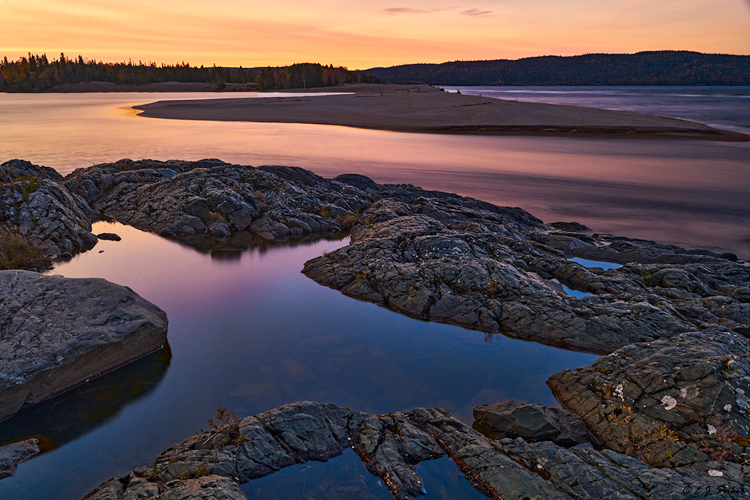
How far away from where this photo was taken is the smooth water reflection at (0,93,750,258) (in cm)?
2208

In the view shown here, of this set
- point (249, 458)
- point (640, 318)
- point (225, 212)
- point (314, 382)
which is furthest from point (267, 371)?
point (225, 212)

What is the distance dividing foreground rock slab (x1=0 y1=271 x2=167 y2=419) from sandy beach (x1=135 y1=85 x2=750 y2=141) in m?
46.7

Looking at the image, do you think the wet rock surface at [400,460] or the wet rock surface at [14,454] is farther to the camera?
the wet rock surface at [14,454]

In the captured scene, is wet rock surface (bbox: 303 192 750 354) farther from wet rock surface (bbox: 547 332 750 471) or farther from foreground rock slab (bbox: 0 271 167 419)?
foreground rock slab (bbox: 0 271 167 419)

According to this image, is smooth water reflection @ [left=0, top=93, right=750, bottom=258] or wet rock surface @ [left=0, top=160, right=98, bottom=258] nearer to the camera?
wet rock surface @ [left=0, top=160, right=98, bottom=258]

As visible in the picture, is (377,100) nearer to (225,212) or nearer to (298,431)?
(225,212)

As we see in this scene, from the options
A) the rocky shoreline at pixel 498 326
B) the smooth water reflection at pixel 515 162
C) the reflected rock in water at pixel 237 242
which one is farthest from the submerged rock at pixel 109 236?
the smooth water reflection at pixel 515 162

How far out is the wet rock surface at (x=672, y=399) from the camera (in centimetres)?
642

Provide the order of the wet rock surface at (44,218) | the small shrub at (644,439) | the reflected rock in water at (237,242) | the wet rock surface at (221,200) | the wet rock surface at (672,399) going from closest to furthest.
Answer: the wet rock surface at (672,399) < the small shrub at (644,439) < the wet rock surface at (44,218) < the reflected rock in water at (237,242) < the wet rock surface at (221,200)

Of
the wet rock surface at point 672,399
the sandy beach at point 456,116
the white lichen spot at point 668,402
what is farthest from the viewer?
the sandy beach at point 456,116

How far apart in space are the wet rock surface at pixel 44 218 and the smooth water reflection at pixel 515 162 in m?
17.0

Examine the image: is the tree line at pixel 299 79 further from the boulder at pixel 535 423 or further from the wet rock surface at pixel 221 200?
the boulder at pixel 535 423

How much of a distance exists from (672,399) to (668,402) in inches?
2.9

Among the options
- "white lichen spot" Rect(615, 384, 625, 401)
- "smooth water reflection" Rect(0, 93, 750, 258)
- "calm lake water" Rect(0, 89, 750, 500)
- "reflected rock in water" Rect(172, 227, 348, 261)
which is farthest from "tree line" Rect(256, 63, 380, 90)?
"white lichen spot" Rect(615, 384, 625, 401)
